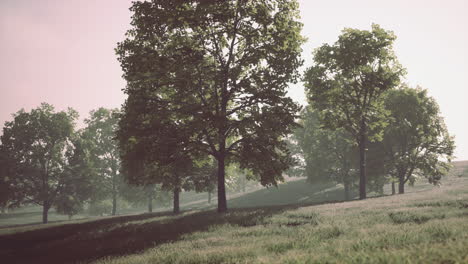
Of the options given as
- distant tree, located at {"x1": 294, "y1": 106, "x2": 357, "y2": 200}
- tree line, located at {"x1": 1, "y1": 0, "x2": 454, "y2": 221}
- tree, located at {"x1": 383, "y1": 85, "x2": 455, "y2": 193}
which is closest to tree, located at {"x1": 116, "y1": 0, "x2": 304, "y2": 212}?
tree line, located at {"x1": 1, "y1": 0, "x2": 454, "y2": 221}

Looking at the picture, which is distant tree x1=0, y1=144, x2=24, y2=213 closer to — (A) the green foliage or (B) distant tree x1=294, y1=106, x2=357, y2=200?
(A) the green foliage

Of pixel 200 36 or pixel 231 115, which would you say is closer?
pixel 200 36

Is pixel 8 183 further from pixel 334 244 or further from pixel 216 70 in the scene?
pixel 334 244

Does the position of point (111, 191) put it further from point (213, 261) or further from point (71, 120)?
point (213, 261)

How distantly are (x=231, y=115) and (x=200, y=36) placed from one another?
524 centimetres

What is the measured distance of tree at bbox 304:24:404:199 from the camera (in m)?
24.1

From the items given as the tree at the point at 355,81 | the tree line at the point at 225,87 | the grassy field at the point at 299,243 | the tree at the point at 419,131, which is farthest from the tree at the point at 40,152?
the tree at the point at 419,131

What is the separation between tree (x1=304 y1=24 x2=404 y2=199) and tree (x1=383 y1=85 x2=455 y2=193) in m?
7.86

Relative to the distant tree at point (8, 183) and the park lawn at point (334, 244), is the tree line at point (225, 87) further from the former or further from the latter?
the distant tree at point (8, 183)

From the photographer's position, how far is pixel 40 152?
35.9 meters

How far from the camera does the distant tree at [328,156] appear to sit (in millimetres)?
40719

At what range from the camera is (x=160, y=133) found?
53.7 ft

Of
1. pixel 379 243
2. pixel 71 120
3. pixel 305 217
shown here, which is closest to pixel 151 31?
pixel 305 217

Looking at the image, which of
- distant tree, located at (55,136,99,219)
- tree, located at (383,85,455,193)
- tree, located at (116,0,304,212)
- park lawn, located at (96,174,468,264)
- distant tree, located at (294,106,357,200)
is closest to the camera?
park lawn, located at (96,174,468,264)
